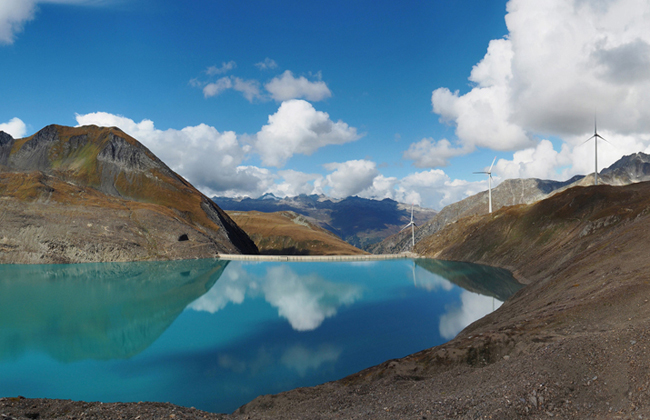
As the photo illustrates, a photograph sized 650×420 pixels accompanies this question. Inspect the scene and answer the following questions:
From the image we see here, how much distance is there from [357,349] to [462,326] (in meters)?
14.5

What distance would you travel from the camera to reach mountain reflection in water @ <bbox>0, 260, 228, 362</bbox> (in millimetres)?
30828

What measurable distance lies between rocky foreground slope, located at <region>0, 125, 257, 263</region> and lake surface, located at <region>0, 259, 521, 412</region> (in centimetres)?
1446

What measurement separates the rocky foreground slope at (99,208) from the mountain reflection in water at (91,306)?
770 cm

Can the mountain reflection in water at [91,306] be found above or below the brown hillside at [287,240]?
below

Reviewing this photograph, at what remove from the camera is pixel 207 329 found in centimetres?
3662

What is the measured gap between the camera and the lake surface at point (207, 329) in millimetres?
22844

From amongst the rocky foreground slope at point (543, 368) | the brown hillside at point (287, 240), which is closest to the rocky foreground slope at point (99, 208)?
the brown hillside at point (287, 240)

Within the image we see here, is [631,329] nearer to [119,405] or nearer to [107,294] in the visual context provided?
[119,405]

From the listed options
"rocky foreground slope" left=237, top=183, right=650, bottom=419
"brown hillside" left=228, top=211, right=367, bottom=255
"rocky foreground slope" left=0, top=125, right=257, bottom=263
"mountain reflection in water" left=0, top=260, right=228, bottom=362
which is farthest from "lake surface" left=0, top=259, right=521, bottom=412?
"brown hillside" left=228, top=211, right=367, bottom=255

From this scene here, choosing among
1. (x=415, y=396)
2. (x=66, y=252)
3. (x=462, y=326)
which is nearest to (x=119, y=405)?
(x=415, y=396)

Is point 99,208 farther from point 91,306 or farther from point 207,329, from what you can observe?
point 207,329

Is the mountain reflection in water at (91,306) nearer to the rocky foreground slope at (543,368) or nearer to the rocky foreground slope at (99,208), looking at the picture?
the rocky foreground slope at (99,208)

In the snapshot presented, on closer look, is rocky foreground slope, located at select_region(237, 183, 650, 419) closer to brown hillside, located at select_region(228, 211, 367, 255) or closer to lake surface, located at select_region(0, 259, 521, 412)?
lake surface, located at select_region(0, 259, 521, 412)

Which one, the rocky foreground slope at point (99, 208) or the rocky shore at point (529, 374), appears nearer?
the rocky shore at point (529, 374)
